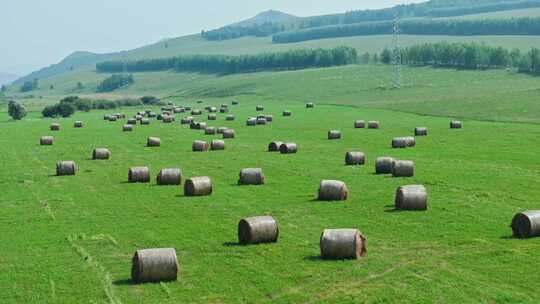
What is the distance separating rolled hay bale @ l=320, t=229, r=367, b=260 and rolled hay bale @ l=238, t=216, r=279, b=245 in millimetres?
2464

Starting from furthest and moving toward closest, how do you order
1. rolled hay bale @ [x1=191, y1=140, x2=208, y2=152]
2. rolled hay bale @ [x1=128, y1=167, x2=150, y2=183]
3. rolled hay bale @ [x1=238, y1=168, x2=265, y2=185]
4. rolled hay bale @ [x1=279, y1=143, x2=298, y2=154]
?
rolled hay bale @ [x1=191, y1=140, x2=208, y2=152]
rolled hay bale @ [x1=279, y1=143, x2=298, y2=154]
rolled hay bale @ [x1=128, y1=167, x2=150, y2=183]
rolled hay bale @ [x1=238, y1=168, x2=265, y2=185]

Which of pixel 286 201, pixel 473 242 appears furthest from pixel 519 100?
pixel 473 242

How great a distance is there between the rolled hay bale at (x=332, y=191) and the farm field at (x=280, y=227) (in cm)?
69

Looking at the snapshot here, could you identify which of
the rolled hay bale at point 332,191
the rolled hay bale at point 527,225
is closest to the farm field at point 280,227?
the rolled hay bale at point 527,225

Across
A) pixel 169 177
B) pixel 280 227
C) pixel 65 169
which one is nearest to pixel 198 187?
pixel 169 177

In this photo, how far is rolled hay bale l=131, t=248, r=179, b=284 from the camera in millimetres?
21156

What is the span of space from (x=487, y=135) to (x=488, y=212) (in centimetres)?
3714

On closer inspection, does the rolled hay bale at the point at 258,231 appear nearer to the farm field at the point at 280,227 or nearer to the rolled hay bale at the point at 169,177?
the farm field at the point at 280,227

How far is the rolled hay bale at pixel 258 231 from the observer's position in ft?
83.4

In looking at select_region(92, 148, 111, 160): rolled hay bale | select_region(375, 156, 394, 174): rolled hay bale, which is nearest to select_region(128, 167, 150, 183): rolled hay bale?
select_region(375, 156, 394, 174): rolled hay bale

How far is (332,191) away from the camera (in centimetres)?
3391

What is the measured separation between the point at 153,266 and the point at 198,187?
14854 millimetres

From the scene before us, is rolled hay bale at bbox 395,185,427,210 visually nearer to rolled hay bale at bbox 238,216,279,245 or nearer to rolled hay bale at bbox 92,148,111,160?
rolled hay bale at bbox 238,216,279,245

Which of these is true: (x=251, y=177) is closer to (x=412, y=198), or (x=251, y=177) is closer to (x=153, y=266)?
(x=412, y=198)
